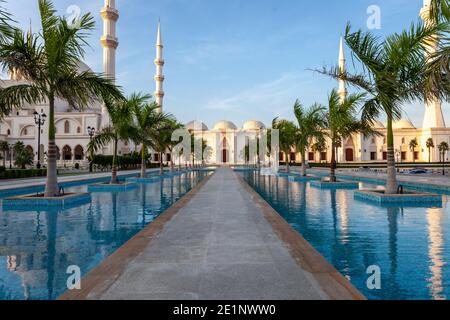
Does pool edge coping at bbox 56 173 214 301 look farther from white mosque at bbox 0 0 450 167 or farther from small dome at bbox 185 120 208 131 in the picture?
small dome at bbox 185 120 208 131

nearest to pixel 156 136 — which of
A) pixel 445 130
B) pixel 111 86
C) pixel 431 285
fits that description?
pixel 111 86

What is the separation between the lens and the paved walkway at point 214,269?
3393mm

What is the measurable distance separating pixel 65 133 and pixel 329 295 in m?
67.6

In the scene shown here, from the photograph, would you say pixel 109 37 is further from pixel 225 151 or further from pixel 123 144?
pixel 225 151

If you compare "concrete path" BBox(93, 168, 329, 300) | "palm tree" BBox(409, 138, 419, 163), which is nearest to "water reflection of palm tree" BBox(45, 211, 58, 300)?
"concrete path" BBox(93, 168, 329, 300)

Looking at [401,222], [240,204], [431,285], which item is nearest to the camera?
[431,285]

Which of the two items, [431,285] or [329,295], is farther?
[431,285]

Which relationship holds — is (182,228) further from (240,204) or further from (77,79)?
(77,79)

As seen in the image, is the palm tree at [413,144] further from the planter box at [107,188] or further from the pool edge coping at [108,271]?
the pool edge coping at [108,271]

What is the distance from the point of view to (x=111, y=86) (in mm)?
11023

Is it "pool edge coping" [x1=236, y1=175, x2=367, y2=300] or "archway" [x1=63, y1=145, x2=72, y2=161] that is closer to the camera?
"pool edge coping" [x1=236, y1=175, x2=367, y2=300]

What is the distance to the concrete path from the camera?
11.1 feet

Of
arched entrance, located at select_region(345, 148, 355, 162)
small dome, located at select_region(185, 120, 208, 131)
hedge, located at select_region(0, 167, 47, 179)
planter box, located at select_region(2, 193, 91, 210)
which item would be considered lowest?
planter box, located at select_region(2, 193, 91, 210)

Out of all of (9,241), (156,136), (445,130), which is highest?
(445,130)
